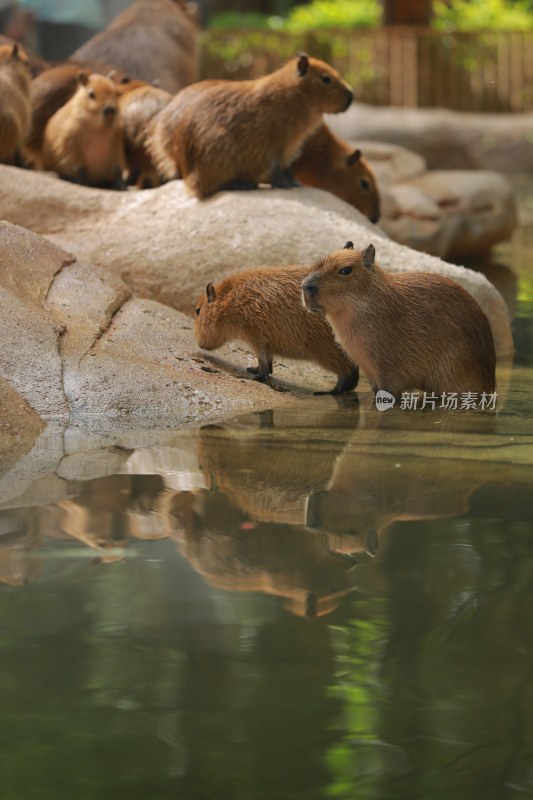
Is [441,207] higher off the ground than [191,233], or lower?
lower

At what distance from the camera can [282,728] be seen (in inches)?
89.2

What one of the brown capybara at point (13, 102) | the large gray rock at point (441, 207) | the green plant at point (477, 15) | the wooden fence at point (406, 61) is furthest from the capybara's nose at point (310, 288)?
the green plant at point (477, 15)

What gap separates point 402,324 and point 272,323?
0.65 metres

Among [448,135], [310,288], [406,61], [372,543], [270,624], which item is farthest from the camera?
[406,61]

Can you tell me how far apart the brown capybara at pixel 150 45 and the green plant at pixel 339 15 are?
406 inches

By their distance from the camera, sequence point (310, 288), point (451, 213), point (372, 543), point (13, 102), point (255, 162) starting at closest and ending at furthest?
1. point (372, 543)
2. point (310, 288)
3. point (255, 162)
4. point (13, 102)
5. point (451, 213)

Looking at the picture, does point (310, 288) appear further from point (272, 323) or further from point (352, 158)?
point (352, 158)

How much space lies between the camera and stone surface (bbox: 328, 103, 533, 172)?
15.5 m

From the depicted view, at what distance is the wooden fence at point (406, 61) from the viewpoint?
58.2 ft

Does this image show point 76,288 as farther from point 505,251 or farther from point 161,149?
point 505,251

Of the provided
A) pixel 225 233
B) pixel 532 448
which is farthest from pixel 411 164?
pixel 532 448

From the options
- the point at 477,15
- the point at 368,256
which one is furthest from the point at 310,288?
the point at 477,15

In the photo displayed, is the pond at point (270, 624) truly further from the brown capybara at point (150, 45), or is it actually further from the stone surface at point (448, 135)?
the stone surface at point (448, 135)

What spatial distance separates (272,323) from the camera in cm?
546
